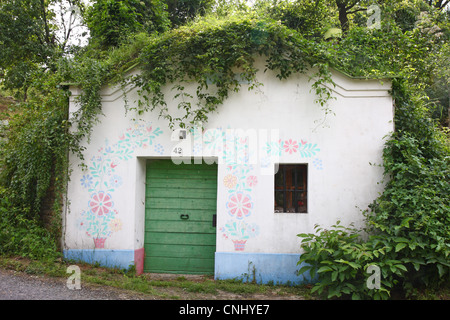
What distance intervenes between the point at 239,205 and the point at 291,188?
1.04 m

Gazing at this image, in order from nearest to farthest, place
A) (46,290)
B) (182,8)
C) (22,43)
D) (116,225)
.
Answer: (46,290)
(116,225)
(22,43)
(182,8)

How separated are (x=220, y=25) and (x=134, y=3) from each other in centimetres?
406

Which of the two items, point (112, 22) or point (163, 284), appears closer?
point (163, 284)

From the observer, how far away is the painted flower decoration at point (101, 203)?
20.9ft

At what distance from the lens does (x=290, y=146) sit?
625cm

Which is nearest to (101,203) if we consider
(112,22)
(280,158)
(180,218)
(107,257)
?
(107,257)

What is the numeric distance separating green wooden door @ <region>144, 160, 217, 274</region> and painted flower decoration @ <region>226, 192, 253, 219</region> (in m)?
0.50

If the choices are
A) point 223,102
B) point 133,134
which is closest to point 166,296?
point 133,134

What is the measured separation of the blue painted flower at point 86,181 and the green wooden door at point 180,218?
1064mm

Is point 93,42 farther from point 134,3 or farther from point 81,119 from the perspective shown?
point 81,119

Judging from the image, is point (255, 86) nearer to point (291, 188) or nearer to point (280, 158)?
point (280, 158)

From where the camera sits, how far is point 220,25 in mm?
6270

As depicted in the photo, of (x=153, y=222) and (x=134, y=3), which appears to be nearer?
(x=153, y=222)
